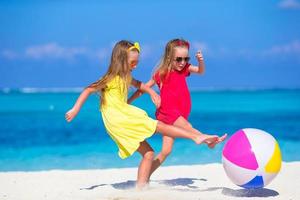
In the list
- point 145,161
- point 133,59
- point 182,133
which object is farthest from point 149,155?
point 133,59

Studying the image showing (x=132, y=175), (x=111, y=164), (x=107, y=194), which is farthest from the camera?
(x=111, y=164)

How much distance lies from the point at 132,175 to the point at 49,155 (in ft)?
21.4

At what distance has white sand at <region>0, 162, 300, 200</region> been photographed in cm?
777

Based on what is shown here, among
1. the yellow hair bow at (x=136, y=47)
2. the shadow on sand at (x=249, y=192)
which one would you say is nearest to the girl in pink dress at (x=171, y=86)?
the yellow hair bow at (x=136, y=47)

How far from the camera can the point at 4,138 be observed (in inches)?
841

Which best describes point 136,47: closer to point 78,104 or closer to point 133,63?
point 133,63

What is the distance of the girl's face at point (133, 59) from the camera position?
7715 millimetres

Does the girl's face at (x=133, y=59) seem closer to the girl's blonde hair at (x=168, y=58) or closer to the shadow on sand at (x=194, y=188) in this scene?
the girl's blonde hair at (x=168, y=58)

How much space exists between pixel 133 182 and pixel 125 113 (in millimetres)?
1982

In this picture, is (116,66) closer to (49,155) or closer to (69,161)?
(69,161)

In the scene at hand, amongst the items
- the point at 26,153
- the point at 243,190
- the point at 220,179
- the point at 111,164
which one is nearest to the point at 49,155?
the point at 26,153

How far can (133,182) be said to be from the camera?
9.27m

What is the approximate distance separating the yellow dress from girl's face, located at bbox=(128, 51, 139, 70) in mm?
232

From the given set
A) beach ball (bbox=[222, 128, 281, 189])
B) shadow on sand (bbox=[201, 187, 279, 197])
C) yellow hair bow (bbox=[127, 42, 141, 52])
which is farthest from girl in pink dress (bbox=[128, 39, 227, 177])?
shadow on sand (bbox=[201, 187, 279, 197])
